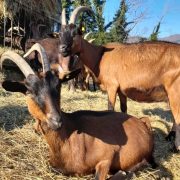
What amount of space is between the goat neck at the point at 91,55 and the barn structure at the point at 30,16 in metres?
8.39

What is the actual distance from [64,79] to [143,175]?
5.92 ft

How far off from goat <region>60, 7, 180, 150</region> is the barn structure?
853cm

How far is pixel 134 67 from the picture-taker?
7.62 metres

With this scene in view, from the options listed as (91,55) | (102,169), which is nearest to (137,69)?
(91,55)

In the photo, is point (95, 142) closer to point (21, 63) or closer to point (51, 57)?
point (21, 63)

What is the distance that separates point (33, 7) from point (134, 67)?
415 inches

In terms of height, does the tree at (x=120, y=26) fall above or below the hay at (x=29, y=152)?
above

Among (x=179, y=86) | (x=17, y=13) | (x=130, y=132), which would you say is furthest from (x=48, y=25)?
(x=130, y=132)

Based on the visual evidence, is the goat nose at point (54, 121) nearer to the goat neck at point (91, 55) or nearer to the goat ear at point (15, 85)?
the goat ear at point (15, 85)

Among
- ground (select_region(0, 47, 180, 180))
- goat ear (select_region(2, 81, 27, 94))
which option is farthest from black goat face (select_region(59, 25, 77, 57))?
goat ear (select_region(2, 81, 27, 94))

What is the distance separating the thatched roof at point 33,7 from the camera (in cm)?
1614

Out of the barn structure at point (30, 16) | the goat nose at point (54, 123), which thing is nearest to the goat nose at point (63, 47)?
the goat nose at point (54, 123)

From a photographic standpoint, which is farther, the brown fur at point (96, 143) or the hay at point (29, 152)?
the hay at point (29, 152)

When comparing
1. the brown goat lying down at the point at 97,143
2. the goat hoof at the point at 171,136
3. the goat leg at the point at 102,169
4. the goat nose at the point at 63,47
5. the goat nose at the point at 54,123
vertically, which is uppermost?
the goat nose at the point at 63,47
